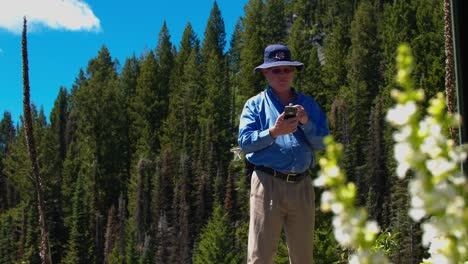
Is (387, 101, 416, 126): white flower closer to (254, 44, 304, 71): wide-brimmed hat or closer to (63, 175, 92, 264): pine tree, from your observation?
(254, 44, 304, 71): wide-brimmed hat

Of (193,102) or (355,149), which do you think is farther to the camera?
(193,102)

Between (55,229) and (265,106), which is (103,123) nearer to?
(55,229)

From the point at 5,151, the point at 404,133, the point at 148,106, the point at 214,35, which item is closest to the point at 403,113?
the point at 404,133

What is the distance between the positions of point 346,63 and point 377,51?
4.27m

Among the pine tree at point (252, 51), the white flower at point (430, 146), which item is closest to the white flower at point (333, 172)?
the white flower at point (430, 146)

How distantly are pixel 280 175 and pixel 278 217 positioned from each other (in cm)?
26

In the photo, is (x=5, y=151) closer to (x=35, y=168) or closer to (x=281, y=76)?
(x=35, y=168)

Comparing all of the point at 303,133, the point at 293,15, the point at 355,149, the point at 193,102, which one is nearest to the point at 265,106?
the point at 303,133

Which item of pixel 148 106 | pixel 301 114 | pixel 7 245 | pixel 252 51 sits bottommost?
pixel 7 245

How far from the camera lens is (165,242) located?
54.9 meters

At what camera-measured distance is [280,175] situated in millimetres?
3518

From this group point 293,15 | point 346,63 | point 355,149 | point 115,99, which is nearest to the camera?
point 355,149

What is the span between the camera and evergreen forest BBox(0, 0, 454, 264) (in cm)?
5191

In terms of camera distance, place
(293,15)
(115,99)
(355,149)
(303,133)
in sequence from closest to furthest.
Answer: (303,133)
(355,149)
(115,99)
(293,15)
